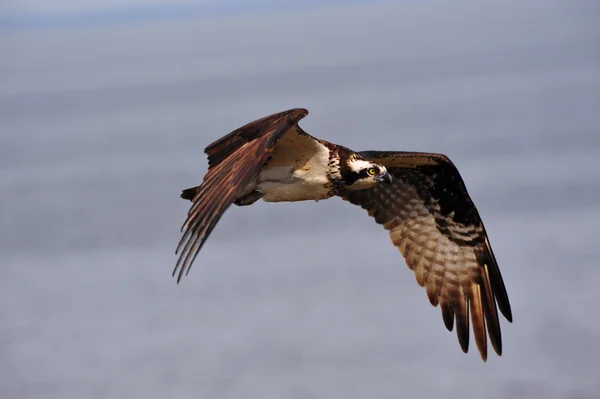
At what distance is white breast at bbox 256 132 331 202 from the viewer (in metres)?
11.8

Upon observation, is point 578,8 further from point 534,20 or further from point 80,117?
point 80,117

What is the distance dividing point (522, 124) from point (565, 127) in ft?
7.76

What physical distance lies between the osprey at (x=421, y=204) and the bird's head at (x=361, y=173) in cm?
1

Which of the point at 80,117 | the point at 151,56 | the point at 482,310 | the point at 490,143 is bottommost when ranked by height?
the point at 482,310

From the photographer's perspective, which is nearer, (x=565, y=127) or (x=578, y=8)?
(x=565, y=127)

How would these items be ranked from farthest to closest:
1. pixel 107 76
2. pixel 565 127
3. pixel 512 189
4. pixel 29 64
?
pixel 29 64 → pixel 107 76 → pixel 565 127 → pixel 512 189

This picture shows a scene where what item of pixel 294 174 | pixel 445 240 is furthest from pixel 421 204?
pixel 294 174

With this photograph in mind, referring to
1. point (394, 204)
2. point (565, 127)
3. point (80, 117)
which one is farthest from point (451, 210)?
point (80, 117)

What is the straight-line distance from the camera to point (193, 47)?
13538cm

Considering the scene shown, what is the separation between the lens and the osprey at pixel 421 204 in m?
11.8

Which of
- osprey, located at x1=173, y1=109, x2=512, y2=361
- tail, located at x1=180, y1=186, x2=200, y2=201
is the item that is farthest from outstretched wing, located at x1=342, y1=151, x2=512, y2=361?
tail, located at x1=180, y1=186, x2=200, y2=201

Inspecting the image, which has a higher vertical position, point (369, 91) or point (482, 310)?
point (369, 91)

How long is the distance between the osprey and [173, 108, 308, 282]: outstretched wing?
0.92 meters

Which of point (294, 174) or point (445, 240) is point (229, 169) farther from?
point (445, 240)
